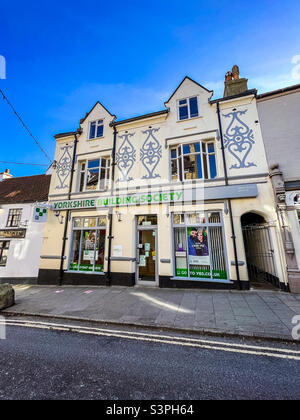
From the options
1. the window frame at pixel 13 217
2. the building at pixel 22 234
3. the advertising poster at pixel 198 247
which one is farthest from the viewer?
the window frame at pixel 13 217

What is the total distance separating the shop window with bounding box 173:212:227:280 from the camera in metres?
7.78

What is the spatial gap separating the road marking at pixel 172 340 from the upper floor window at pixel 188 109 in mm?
10250

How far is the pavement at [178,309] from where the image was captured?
14.0 ft

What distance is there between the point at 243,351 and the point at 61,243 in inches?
391

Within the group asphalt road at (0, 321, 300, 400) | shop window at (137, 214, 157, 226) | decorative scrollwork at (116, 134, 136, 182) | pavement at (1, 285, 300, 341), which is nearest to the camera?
asphalt road at (0, 321, 300, 400)

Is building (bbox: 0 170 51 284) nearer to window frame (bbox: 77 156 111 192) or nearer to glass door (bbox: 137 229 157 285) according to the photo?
window frame (bbox: 77 156 111 192)

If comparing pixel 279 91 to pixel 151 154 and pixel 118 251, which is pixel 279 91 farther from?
pixel 118 251

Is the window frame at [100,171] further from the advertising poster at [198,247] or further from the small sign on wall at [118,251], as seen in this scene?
the advertising poster at [198,247]

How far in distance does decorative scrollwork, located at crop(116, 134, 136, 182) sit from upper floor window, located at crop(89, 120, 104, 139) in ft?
6.07

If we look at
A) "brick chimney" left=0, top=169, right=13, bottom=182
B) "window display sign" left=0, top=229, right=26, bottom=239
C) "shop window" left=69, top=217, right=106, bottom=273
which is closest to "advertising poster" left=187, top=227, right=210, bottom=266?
"shop window" left=69, top=217, right=106, bottom=273

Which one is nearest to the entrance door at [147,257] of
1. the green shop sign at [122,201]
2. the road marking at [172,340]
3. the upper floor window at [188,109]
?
the green shop sign at [122,201]

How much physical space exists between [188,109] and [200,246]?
790 cm

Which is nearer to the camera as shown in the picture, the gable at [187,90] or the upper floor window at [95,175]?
the gable at [187,90]

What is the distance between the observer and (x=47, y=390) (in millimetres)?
2506
